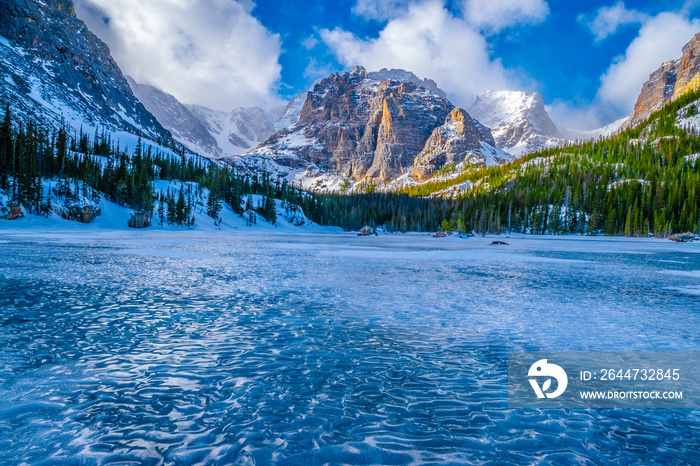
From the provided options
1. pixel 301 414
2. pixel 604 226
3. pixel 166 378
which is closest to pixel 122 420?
pixel 166 378

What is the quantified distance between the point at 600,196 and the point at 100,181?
170751 mm

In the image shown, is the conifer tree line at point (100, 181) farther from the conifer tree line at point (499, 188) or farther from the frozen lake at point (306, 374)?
the frozen lake at point (306, 374)

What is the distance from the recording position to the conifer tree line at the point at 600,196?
11344 centimetres

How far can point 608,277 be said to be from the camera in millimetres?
21531

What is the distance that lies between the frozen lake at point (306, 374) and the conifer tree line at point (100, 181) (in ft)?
290

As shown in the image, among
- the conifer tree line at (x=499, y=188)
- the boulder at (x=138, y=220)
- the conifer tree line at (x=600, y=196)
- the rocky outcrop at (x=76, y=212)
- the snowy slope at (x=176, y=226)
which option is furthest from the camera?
the conifer tree line at (x=600, y=196)

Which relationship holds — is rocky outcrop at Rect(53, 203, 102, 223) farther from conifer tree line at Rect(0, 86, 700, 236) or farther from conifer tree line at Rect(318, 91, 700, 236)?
conifer tree line at Rect(318, 91, 700, 236)

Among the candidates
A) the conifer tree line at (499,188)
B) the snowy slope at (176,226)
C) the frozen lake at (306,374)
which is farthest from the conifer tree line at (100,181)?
the frozen lake at (306,374)

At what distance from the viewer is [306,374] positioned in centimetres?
704

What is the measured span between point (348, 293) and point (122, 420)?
10659mm

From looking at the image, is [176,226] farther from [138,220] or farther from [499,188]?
[499,188]

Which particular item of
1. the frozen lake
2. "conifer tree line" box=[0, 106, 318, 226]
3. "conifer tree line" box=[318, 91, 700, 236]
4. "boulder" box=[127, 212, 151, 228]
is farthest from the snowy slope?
the frozen lake

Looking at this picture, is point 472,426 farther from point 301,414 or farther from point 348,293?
point 348,293

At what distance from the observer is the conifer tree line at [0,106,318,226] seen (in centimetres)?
8088
